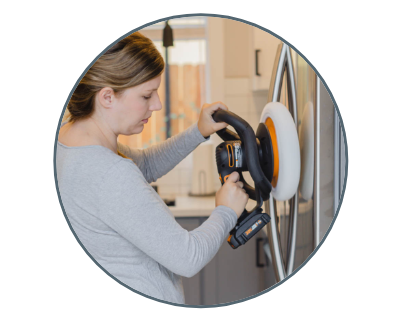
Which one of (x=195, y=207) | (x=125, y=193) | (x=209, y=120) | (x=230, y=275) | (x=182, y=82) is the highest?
(x=182, y=82)

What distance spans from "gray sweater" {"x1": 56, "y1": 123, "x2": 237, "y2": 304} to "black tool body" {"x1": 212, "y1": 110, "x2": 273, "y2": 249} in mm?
70

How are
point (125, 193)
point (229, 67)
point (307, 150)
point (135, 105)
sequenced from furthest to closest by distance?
1. point (229, 67)
2. point (307, 150)
3. point (135, 105)
4. point (125, 193)

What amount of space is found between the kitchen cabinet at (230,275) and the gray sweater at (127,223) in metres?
0.40

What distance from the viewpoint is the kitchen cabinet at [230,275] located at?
108 cm

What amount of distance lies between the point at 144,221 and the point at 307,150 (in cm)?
39

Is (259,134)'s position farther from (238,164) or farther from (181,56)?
(181,56)

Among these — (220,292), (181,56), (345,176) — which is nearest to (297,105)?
(345,176)

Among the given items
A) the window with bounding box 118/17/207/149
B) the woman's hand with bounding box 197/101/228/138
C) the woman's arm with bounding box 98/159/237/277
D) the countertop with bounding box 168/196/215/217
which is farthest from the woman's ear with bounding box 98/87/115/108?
the countertop with bounding box 168/196/215/217

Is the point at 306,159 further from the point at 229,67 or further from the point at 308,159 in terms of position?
the point at 229,67

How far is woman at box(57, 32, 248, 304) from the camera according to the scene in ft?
1.93

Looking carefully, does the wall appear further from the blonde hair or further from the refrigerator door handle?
the blonde hair

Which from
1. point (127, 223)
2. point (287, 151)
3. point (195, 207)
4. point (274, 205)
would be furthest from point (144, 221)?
point (195, 207)

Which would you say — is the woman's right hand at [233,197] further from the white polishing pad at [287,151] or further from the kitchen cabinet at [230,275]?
the kitchen cabinet at [230,275]

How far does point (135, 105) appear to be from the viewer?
682mm
